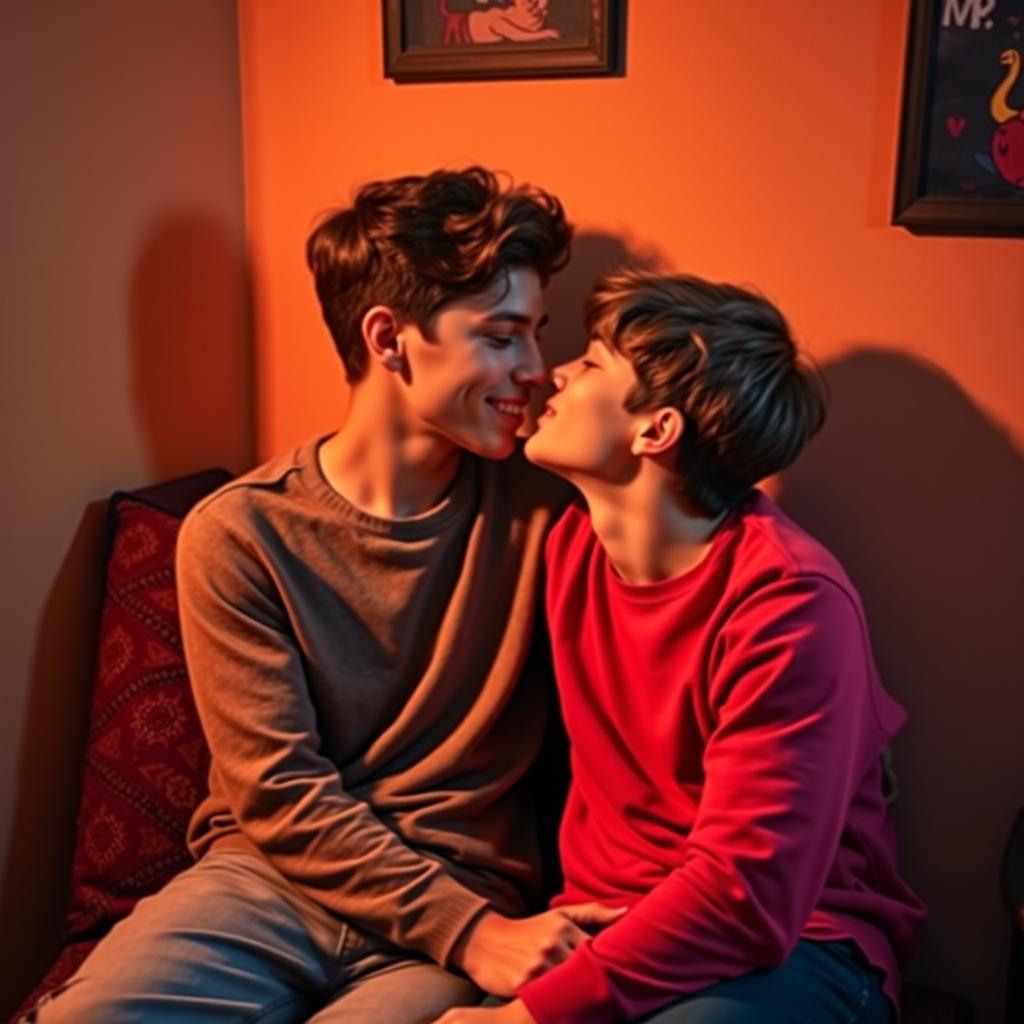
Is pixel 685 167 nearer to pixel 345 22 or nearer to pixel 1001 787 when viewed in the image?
pixel 345 22

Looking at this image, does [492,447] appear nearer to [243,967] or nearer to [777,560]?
[777,560]

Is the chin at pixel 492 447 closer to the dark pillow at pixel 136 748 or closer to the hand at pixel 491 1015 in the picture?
the dark pillow at pixel 136 748

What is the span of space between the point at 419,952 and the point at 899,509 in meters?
0.76

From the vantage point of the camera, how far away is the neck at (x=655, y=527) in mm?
1317

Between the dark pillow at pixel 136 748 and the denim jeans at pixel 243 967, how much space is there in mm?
133

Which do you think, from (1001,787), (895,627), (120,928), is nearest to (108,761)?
(120,928)

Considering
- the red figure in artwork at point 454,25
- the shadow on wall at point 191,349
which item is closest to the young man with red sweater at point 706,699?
the red figure in artwork at point 454,25

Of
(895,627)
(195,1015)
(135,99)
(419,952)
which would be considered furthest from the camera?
(135,99)

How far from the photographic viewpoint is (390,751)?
1466 millimetres

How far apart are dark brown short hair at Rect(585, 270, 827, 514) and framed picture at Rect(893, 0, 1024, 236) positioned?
239mm

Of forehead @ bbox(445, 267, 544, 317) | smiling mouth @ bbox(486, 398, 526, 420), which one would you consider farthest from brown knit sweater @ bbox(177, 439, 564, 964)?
forehead @ bbox(445, 267, 544, 317)

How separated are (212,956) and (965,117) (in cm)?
121

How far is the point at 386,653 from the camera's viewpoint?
146cm

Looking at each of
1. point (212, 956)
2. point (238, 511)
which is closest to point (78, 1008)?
point (212, 956)
